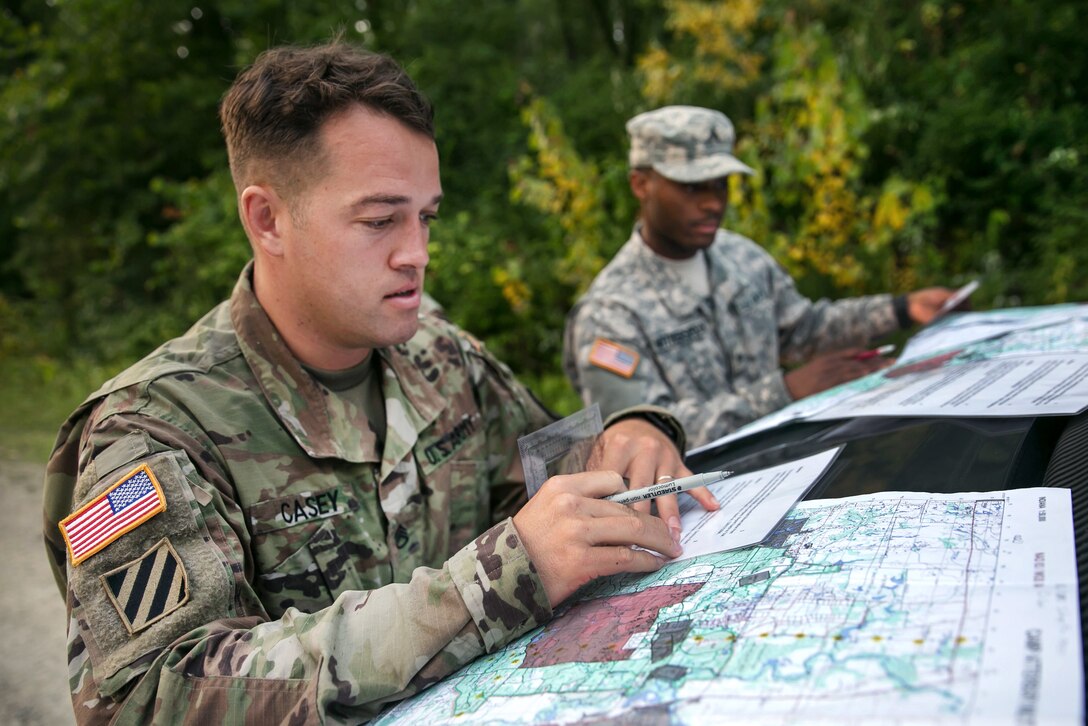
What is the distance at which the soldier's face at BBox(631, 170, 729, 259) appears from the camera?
270 centimetres

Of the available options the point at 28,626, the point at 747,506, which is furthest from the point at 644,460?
the point at 28,626

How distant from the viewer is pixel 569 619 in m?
1.04

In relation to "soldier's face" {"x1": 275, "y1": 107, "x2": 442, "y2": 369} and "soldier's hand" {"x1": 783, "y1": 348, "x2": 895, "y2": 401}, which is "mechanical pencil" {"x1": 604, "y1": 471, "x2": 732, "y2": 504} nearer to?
"soldier's face" {"x1": 275, "y1": 107, "x2": 442, "y2": 369}

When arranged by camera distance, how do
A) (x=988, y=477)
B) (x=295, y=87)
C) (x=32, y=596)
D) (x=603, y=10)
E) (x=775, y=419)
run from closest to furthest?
1. (x=988, y=477)
2. (x=295, y=87)
3. (x=775, y=419)
4. (x=32, y=596)
5. (x=603, y=10)

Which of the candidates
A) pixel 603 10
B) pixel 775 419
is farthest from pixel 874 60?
pixel 603 10

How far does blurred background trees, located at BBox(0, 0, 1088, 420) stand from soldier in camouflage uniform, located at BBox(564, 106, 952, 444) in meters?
1.13

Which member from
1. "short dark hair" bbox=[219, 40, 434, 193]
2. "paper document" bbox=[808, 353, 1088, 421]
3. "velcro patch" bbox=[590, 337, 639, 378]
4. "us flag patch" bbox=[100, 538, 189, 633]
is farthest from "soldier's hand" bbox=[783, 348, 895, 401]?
"us flag patch" bbox=[100, 538, 189, 633]

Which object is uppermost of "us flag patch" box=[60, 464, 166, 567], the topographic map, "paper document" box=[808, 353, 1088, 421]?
"us flag patch" box=[60, 464, 166, 567]

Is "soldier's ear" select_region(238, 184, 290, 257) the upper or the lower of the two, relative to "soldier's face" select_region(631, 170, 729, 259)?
upper

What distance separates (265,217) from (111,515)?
58cm

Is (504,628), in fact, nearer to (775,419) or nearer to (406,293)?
(406,293)

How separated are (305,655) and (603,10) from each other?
11.6m

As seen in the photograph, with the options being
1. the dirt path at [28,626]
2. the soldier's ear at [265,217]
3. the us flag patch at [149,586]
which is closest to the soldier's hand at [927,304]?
the soldier's ear at [265,217]

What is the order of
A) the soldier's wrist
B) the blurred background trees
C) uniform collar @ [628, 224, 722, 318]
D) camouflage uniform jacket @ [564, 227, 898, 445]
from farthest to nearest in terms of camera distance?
1. the blurred background trees
2. uniform collar @ [628, 224, 722, 318]
3. camouflage uniform jacket @ [564, 227, 898, 445]
4. the soldier's wrist
